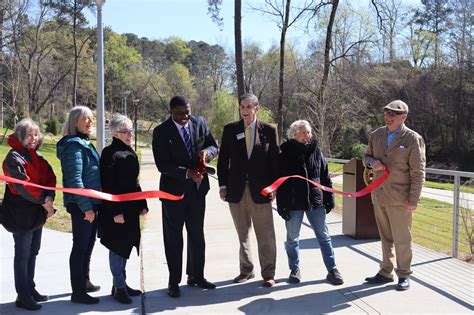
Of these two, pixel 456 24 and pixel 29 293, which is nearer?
pixel 29 293

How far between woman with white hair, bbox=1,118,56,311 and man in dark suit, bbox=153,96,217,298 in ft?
3.47

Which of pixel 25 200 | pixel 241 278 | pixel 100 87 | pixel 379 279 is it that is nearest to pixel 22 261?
pixel 25 200

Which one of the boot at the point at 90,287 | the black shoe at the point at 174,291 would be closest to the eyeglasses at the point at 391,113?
the black shoe at the point at 174,291

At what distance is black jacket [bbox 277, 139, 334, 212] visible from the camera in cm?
488

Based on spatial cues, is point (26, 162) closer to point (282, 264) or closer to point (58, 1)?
point (282, 264)

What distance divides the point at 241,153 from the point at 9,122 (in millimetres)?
47656

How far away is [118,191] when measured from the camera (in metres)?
4.35

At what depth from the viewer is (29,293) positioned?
430 centimetres

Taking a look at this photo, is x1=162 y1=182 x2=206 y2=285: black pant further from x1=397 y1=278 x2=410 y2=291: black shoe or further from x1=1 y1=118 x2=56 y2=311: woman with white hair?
x1=397 y1=278 x2=410 y2=291: black shoe

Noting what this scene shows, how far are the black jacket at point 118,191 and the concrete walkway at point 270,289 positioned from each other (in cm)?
59

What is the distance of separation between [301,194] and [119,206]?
71.2 inches

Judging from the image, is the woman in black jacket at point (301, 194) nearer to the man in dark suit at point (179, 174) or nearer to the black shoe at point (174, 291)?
the man in dark suit at point (179, 174)

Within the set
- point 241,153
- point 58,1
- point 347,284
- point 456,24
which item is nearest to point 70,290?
point 241,153

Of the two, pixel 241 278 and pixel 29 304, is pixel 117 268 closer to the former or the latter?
pixel 29 304
